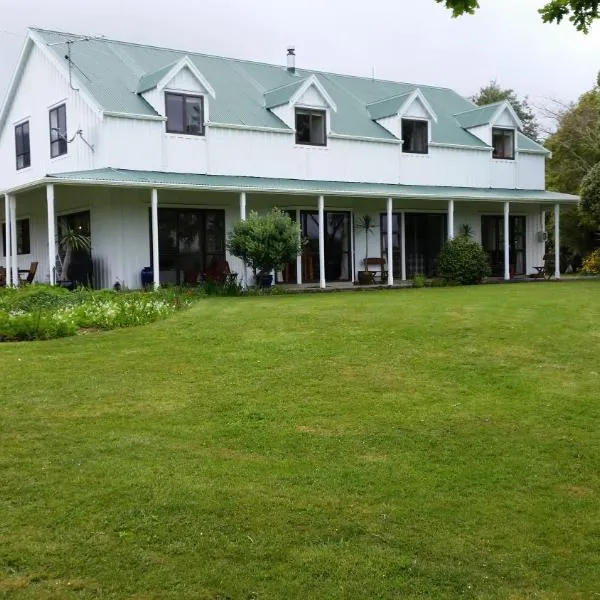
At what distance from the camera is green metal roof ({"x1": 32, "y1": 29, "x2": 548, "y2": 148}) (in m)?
21.9

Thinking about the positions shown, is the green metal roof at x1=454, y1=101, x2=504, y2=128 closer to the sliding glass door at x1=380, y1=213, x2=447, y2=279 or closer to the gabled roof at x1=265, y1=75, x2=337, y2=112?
the sliding glass door at x1=380, y1=213, x2=447, y2=279

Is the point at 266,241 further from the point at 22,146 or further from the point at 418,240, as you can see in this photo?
the point at 22,146

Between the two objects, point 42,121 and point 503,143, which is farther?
point 503,143

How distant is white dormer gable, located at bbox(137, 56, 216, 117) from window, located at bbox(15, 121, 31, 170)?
5144mm

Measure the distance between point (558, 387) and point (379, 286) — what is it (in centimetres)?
1517

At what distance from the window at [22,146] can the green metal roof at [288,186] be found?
612cm

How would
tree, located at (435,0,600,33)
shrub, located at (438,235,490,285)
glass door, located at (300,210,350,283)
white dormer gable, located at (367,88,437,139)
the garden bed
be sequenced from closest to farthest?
tree, located at (435,0,600,33) < the garden bed < shrub, located at (438,235,490,285) < glass door, located at (300,210,350,283) < white dormer gable, located at (367,88,437,139)

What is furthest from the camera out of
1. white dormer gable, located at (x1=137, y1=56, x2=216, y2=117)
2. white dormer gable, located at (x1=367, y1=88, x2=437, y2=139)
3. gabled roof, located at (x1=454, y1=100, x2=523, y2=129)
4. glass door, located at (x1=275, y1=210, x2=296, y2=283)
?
gabled roof, located at (x1=454, y1=100, x2=523, y2=129)

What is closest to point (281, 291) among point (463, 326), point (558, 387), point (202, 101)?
point (202, 101)

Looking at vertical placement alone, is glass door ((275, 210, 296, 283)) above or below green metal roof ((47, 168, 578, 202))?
below

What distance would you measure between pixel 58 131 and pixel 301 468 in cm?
1924

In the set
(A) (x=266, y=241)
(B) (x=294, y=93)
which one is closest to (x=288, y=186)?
(A) (x=266, y=241)

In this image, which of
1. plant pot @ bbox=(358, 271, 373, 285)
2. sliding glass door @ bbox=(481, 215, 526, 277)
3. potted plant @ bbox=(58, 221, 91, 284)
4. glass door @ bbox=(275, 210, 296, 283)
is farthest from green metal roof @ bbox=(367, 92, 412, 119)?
potted plant @ bbox=(58, 221, 91, 284)

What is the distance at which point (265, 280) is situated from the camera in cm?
2170
